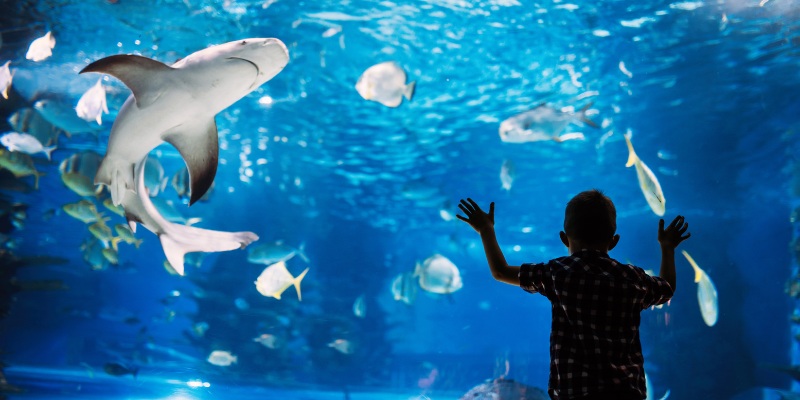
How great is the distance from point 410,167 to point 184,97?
14.2 m

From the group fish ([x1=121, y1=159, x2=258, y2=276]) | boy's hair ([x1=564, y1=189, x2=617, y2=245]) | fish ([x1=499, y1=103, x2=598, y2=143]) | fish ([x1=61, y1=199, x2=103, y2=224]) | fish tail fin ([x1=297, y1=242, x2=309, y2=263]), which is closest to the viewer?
boy's hair ([x1=564, y1=189, x2=617, y2=245])

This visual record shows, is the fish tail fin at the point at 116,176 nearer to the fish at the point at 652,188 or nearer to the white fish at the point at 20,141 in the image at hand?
the fish at the point at 652,188

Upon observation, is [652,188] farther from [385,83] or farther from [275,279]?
[275,279]

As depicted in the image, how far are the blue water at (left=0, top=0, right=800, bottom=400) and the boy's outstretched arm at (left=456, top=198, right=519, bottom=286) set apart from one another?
22.8 ft

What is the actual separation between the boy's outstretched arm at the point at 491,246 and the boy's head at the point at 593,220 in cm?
35

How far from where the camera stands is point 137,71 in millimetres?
2768

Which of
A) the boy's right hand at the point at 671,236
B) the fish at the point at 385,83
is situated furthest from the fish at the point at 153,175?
the boy's right hand at the point at 671,236

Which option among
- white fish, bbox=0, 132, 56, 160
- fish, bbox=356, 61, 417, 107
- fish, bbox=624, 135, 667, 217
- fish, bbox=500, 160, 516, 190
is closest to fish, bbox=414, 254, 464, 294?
fish, bbox=500, 160, 516, 190

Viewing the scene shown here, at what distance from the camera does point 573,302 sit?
2.04m

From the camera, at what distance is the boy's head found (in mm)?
2197

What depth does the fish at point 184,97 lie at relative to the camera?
281 cm

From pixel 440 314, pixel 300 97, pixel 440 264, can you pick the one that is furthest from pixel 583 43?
pixel 440 314

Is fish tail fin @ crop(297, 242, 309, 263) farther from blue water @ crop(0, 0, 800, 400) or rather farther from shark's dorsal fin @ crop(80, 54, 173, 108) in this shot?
shark's dorsal fin @ crop(80, 54, 173, 108)

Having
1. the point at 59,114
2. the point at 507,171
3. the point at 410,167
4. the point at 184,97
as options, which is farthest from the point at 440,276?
the point at 410,167
